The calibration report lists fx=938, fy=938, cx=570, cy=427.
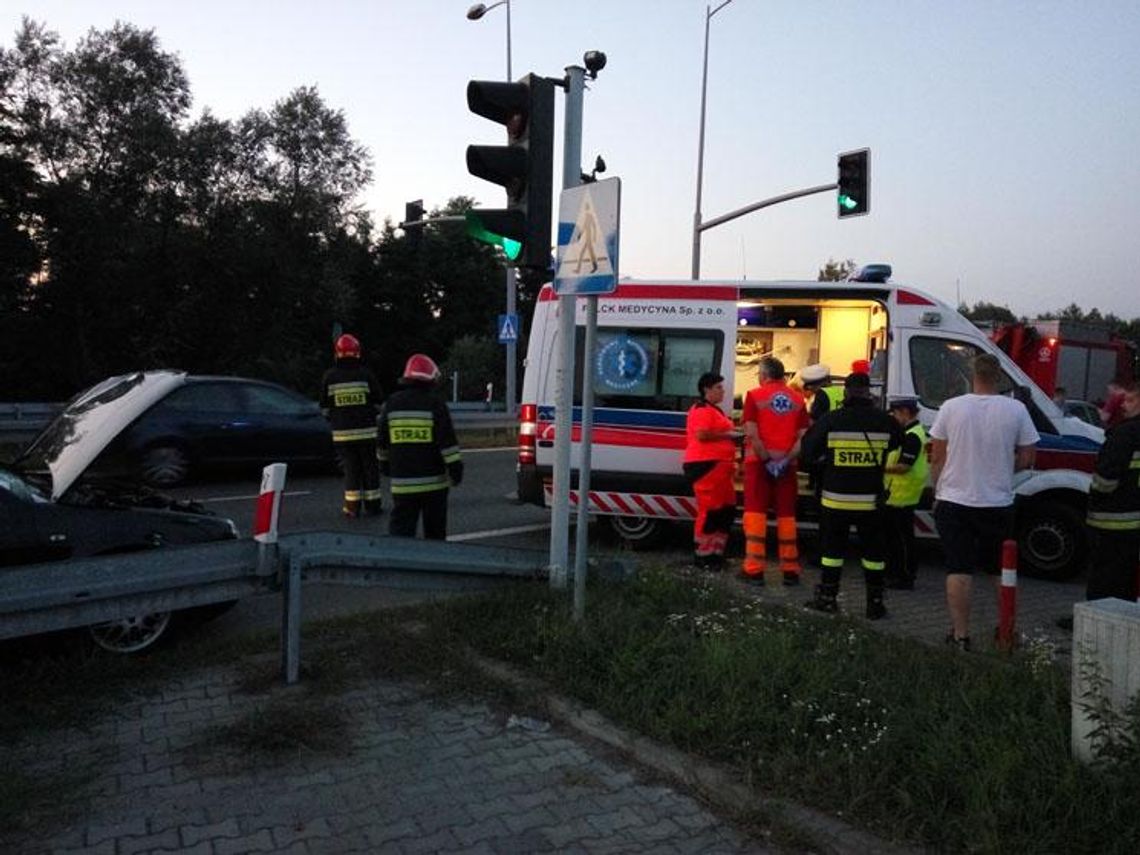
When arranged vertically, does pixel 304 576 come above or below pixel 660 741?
above

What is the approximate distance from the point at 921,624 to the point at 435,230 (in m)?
53.9

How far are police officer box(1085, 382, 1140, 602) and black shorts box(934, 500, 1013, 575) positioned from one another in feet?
1.95

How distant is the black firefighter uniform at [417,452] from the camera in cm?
653

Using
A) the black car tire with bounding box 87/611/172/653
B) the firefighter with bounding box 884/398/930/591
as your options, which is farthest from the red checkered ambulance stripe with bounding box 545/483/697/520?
the black car tire with bounding box 87/611/172/653

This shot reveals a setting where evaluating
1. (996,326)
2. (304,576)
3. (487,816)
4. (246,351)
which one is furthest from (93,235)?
(487,816)

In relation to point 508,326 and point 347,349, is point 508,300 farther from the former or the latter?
point 347,349

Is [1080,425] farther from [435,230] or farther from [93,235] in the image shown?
[435,230]

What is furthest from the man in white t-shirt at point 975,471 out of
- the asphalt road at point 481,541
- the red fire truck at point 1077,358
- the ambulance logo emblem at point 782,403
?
the red fire truck at point 1077,358

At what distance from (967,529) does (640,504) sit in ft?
10.7

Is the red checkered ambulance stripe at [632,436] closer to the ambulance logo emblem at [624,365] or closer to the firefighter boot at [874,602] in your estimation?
the ambulance logo emblem at [624,365]

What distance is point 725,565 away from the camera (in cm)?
781

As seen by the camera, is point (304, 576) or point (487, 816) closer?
point (487, 816)

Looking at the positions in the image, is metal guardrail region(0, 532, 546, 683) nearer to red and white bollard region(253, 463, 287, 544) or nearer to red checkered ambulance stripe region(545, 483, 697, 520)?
red and white bollard region(253, 463, 287, 544)

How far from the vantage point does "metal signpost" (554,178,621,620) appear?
480cm
